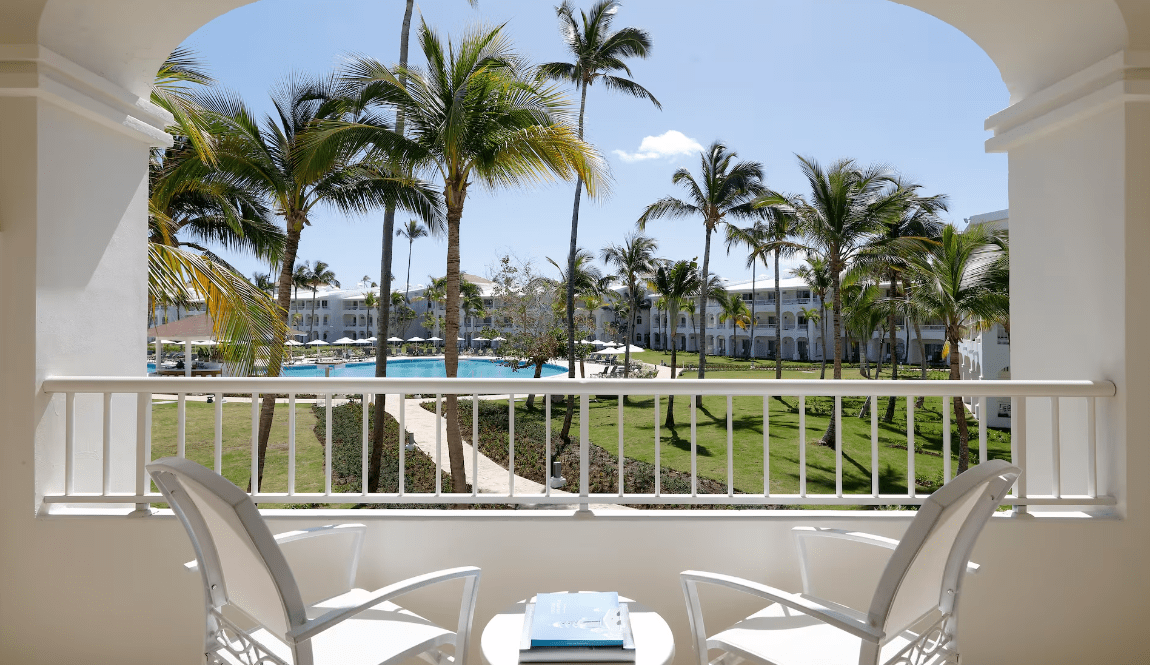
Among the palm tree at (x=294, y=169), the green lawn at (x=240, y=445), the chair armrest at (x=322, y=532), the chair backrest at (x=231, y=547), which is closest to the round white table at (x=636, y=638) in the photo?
the chair backrest at (x=231, y=547)

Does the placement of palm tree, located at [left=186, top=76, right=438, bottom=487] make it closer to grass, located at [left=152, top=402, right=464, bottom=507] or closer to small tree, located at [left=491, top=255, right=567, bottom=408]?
grass, located at [left=152, top=402, right=464, bottom=507]

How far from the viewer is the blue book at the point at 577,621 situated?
182 centimetres

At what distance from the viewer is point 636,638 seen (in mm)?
1959

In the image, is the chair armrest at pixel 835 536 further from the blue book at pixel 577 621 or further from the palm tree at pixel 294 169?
the palm tree at pixel 294 169

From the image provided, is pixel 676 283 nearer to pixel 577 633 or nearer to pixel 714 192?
pixel 714 192

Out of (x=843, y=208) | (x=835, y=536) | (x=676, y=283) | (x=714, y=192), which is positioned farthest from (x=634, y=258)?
(x=835, y=536)

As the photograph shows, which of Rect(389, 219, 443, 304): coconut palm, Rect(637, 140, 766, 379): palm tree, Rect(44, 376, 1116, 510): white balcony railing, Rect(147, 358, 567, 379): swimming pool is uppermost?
Rect(389, 219, 443, 304): coconut palm

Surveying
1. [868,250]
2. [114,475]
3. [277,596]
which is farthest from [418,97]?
[868,250]

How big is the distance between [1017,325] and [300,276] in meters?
58.5

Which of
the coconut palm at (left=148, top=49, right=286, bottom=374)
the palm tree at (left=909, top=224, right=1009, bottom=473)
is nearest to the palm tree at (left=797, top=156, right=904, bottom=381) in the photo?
the palm tree at (left=909, top=224, right=1009, bottom=473)

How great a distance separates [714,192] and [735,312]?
61.9 ft

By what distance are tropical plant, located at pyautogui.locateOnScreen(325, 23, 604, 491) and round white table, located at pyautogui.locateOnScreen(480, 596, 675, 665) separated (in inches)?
213

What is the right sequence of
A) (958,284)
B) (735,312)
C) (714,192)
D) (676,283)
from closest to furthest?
(958,284) < (714,192) < (676,283) < (735,312)

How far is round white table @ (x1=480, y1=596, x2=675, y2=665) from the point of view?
1.84 meters
